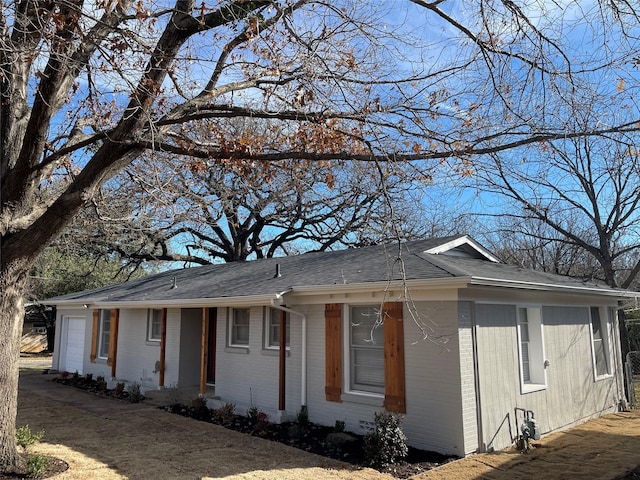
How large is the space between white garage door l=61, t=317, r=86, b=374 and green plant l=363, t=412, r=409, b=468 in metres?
14.5

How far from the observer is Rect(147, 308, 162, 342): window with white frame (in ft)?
50.2

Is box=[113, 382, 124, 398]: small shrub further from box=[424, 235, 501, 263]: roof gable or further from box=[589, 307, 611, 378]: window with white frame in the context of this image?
box=[589, 307, 611, 378]: window with white frame

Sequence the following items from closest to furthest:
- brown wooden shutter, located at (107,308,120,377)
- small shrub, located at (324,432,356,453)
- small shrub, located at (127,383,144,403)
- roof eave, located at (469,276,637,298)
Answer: roof eave, located at (469,276,637,298) < small shrub, located at (324,432,356,453) < small shrub, located at (127,383,144,403) < brown wooden shutter, located at (107,308,120,377)

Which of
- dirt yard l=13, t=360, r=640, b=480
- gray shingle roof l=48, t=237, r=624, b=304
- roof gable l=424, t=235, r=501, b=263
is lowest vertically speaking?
dirt yard l=13, t=360, r=640, b=480

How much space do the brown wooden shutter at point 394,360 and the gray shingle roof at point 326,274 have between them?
69cm

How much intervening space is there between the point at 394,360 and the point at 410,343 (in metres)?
0.44

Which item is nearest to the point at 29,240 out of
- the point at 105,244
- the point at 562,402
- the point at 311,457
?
the point at 311,457

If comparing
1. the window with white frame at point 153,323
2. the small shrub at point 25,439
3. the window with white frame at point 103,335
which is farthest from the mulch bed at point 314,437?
the window with white frame at point 103,335

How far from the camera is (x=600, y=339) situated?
40.7 ft

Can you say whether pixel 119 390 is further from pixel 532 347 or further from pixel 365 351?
pixel 532 347

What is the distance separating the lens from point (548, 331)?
1009 cm

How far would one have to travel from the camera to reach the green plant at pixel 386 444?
24.7 feet

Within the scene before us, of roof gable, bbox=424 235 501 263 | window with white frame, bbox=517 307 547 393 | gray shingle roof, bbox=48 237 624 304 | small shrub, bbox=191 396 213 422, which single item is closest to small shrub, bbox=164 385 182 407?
small shrub, bbox=191 396 213 422

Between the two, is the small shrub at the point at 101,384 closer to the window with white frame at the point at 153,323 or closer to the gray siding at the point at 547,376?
the window with white frame at the point at 153,323
